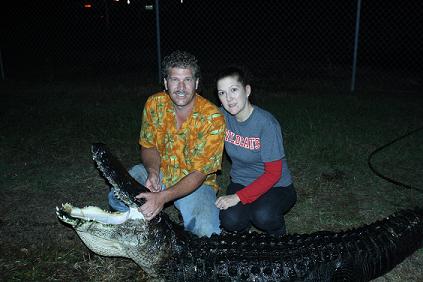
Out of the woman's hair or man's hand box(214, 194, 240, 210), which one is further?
man's hand box(214, 194, 240, 210)

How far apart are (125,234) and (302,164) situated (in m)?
2.71

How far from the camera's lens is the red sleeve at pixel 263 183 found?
302 centimetres

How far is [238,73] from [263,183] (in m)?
0.80

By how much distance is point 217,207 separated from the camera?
124 inches

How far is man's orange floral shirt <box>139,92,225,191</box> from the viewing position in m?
3.04

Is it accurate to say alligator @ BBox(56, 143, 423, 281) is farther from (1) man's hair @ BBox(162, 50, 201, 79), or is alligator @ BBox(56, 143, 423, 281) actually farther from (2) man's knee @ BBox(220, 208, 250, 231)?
(1) man's hair @ BBox(162, 50, 201, 79)

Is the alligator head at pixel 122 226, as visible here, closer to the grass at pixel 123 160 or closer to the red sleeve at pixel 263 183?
the grass at pixel 123 160

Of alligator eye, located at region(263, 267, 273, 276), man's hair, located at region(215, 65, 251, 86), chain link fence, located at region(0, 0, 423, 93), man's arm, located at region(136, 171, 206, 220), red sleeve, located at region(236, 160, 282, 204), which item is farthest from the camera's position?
chain link fence, located at region(0, 0, 423, 93)

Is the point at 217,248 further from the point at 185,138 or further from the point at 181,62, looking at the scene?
the point at 181,62

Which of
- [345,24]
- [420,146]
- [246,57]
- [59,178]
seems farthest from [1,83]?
[345,24]

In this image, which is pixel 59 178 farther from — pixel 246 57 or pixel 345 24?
pixel 345 24

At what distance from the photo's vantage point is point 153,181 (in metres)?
3.16

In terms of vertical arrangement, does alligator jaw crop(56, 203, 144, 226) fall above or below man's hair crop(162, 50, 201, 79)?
below

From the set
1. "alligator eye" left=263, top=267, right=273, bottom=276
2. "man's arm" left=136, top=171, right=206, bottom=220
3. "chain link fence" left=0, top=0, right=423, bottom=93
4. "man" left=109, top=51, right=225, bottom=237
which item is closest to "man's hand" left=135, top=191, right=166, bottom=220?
"man's arm" left=136, top=171, right=206, bottom=220
